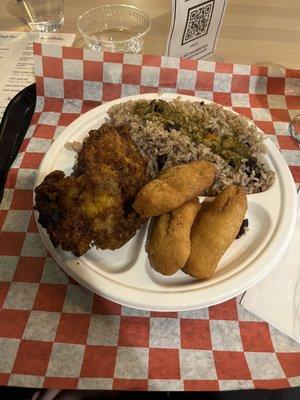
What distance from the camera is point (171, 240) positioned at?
4.19 feet

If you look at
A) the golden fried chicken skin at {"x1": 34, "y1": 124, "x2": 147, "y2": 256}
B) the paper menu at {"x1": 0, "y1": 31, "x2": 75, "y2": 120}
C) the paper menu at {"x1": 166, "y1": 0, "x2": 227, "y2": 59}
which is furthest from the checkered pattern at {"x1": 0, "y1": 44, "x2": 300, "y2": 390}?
the paper menu at {"x1": 166, "y1": 0, "x2": 227, "y2": 59}

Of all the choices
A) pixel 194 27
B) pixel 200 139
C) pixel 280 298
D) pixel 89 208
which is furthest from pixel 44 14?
pixel 280 298

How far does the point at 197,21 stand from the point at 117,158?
3.41 feet

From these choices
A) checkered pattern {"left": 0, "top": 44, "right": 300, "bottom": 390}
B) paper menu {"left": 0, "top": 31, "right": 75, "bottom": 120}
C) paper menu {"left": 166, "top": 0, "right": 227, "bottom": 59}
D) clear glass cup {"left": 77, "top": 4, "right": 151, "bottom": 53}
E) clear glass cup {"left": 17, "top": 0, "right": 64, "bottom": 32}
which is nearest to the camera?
checkered pattern {"left": 0, "top": 44, "right": 300, "bottom": 390}

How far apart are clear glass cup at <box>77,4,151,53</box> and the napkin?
1776 mm

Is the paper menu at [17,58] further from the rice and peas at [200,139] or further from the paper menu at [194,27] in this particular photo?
the paper menu at [194,27]

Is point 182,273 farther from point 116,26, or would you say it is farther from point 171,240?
point 116,26

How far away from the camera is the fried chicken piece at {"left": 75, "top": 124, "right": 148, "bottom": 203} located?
139cm

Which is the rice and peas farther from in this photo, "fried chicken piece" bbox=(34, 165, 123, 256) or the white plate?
"fried chicken piece" bbox=(34, 165, 123, 256)

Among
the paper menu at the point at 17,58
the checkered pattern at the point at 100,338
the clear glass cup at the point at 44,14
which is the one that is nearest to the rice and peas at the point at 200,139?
the checkered pattern at the point at 100,338

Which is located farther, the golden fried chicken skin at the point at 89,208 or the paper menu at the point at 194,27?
the paper menu at the point at 194,27

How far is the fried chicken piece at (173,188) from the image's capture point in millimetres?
1302

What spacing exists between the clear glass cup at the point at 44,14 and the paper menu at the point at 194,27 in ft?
3.74

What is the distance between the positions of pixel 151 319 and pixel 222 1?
5.58ft
